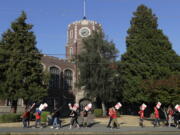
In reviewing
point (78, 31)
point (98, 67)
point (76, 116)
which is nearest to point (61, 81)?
point (98, 67)

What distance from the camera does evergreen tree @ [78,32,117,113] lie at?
33312 millimetres

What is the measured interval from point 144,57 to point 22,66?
661 inches

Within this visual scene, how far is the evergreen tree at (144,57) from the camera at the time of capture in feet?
109

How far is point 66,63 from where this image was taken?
1980 inches

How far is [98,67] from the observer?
110 feet

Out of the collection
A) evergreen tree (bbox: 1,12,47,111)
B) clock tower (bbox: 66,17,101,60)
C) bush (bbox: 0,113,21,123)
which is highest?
clock tower (bbox: 66,17,101,60)

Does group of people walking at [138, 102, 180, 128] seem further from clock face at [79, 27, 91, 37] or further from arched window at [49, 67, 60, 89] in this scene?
clock face at [79, 27, 91, 37]

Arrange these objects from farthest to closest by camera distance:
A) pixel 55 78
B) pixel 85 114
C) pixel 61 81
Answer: pixel 61 81, pixel 55 78, pixel 85 114

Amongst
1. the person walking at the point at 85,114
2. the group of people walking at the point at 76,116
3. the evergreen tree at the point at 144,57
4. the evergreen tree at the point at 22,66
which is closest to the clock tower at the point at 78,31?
the evergreen tree at the point at 144,57

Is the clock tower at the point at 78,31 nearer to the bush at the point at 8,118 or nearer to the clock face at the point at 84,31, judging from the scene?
the clock face at the point at 84,31

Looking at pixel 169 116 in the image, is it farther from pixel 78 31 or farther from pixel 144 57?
pixel 78 31

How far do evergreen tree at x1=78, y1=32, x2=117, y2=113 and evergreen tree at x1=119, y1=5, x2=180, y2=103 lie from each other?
224 cm

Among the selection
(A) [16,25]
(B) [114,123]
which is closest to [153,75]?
(B) [114,123]

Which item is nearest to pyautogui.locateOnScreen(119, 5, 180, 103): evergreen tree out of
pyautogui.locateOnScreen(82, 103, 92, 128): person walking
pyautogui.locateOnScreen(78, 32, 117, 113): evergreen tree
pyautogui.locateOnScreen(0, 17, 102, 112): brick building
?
pyautogui.locateOnScreen(78, 32, 117, 113): evergreen tree
